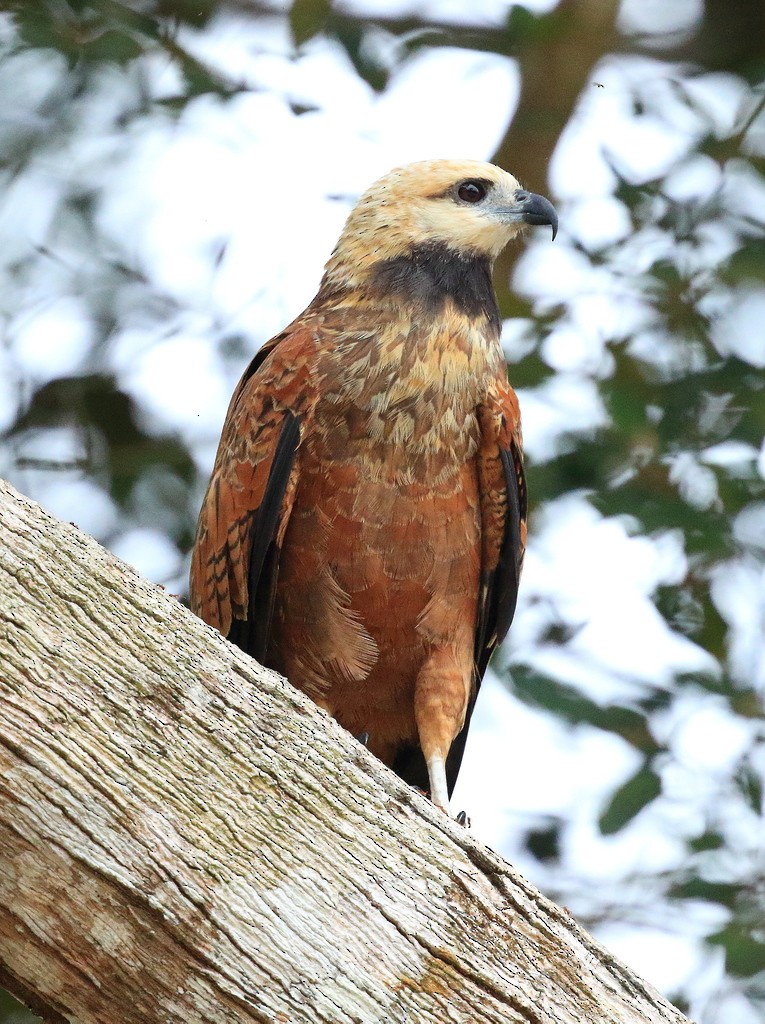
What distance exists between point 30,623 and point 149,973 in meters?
0.76

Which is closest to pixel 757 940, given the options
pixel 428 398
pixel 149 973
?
pixel 428 398

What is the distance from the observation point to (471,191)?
531 cm

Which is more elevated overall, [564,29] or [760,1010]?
[564,29]

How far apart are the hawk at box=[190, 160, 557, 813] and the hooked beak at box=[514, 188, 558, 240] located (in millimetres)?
430

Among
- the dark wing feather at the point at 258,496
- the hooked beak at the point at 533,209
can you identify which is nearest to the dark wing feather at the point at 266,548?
the dark wing feather at the point at 258,496

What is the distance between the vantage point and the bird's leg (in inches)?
190

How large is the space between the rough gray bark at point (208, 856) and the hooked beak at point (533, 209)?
9.26ft

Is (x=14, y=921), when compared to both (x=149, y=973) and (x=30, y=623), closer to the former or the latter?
(x=149, y=973)

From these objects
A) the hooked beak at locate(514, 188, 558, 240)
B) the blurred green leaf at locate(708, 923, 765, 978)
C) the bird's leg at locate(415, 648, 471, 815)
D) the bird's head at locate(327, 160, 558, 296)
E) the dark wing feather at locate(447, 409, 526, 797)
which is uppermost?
the hooked beak at locate(514, 188, 558, 240)

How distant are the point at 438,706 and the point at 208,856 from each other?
2.15 m

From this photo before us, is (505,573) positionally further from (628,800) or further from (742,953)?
(742,953)

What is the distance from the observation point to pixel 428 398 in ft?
15.4

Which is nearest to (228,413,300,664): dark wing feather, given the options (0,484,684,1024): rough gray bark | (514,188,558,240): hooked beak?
(514,188,558,240): hooked beak

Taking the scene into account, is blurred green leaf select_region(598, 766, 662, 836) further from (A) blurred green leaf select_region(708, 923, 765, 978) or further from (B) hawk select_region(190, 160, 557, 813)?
(B) hawk select_region(190, 160, 557, 813)
